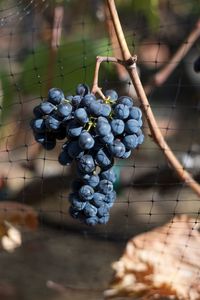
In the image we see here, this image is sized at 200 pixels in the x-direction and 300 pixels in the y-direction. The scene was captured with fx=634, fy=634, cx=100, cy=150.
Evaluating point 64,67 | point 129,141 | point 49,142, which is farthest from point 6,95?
point 129,141

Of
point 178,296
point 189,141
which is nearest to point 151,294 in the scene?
point 178,296

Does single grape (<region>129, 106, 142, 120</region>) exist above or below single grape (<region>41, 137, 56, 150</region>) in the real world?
above

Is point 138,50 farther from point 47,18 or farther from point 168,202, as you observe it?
point 168,202

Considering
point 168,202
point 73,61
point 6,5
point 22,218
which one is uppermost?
point 6,5

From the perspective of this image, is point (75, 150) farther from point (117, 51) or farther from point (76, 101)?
point (117, 51)

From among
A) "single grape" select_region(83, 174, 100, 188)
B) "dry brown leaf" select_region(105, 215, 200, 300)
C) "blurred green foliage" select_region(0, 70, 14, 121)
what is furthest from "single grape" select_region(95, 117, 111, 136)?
"blurred green foliage" select_region(0, 70, 14, 121)

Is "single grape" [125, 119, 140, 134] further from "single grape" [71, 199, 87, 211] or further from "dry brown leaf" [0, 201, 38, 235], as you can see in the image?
"dry brown leaf" [0, 201, 38, 235]
